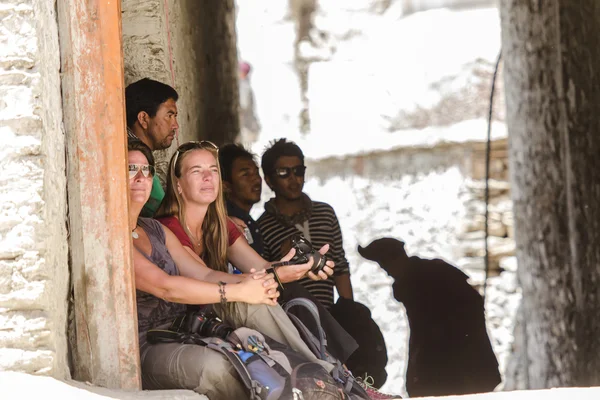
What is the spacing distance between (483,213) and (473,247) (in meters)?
0.33

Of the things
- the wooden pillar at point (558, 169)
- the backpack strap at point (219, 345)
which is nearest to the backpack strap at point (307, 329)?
the backpack strap at point (219, 345)

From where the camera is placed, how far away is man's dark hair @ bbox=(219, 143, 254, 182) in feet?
15.9

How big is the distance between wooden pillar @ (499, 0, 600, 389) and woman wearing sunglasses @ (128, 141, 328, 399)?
274 centimetres

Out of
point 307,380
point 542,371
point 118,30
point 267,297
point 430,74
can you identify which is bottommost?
point 542,371

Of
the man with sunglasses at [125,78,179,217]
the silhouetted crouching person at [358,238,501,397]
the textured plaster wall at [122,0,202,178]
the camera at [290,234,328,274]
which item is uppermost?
the textured plaster wall at [122,0,202,178]

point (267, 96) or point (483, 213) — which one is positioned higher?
point (267, 96)

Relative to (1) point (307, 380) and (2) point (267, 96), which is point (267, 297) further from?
(2) point (267, 96)

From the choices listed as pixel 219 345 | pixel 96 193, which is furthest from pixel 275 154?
pixel 96 193

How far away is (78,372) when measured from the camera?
2883 millimetres

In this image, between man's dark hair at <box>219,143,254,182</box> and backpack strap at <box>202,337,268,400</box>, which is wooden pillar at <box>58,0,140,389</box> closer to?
backpack strap at <box>202,337,268,400</box>

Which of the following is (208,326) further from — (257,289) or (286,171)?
(286,171)

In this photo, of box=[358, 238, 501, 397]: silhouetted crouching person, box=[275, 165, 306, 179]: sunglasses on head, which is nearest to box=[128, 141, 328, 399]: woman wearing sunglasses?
box=[275, 165, 306, 179]: sunglasses on head

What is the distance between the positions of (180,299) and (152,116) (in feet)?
3.64

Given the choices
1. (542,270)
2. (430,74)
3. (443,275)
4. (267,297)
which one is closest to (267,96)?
(430,74)
